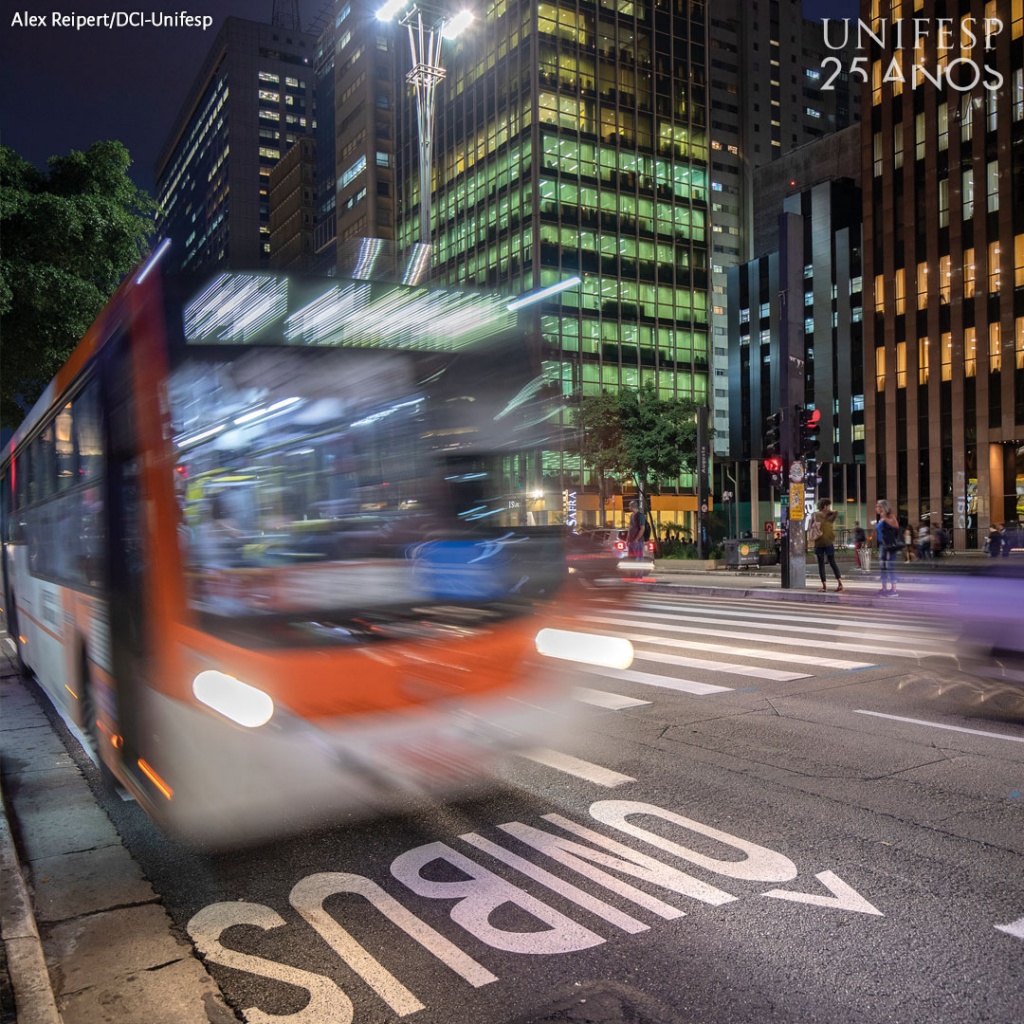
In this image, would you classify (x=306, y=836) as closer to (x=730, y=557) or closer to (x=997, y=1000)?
(x=997, y=1000)

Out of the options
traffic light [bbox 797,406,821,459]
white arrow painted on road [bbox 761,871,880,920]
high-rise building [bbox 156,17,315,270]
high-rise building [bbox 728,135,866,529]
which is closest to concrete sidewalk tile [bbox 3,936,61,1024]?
white arrow painted on road [bbox 761,871,880,920]

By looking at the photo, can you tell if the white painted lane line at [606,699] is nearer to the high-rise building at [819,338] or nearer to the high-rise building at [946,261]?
the high-rise building at [946,261]

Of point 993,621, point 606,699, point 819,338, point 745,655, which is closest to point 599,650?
point 745,655

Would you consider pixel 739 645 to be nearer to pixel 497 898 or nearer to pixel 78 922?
pixel 497 898

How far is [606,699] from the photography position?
858 cm

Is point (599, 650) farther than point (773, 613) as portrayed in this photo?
No

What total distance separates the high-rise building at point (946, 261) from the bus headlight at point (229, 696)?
1952 inches

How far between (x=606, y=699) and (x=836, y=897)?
15.1 ft

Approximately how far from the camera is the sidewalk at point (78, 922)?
3.26 metres

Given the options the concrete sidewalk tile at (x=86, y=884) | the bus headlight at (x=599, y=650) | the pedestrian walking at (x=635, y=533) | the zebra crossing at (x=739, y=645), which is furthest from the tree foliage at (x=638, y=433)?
the concrete sidewalk tile at (x=86, y=884)

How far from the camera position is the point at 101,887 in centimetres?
439

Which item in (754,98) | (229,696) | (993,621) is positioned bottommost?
(993,621)

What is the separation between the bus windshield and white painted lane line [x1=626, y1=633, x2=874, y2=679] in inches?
198

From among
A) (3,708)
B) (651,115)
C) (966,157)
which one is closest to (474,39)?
(651,115)
